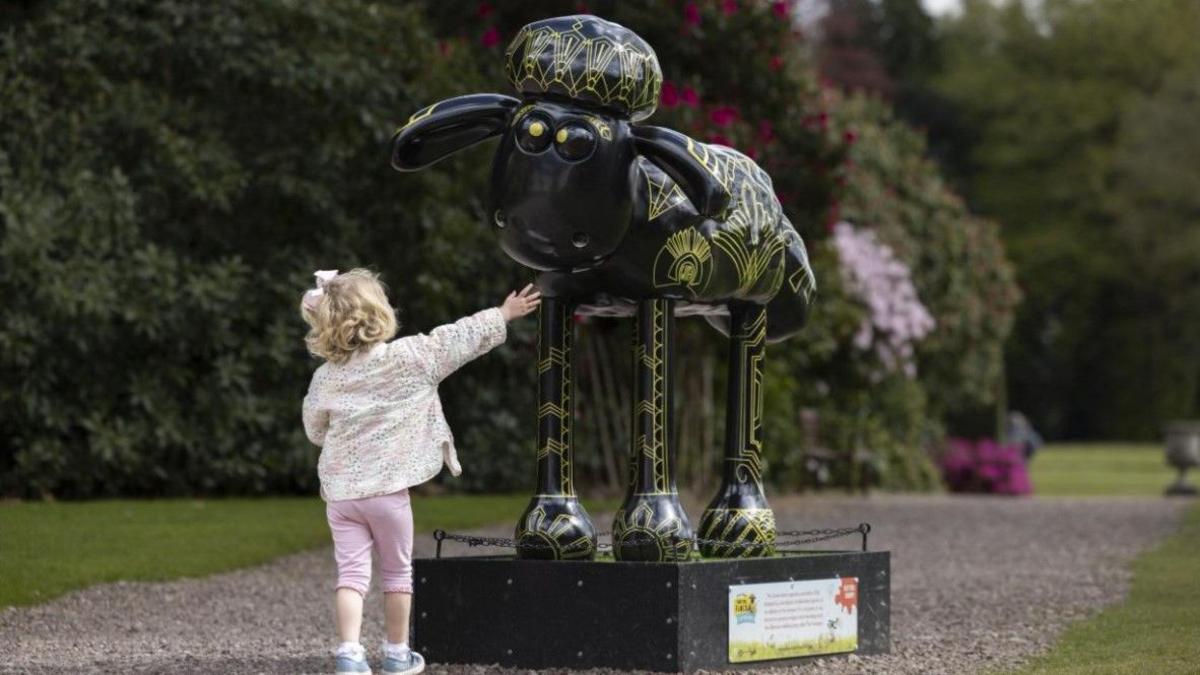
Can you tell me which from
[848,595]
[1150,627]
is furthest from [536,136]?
[1150,627]

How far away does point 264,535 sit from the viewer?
10.6 metres

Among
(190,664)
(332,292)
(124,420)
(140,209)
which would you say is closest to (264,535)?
→ (124,420)

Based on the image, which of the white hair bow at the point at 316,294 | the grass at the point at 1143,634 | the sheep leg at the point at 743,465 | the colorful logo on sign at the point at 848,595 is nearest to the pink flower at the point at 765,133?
the grass at the point at 1143,634

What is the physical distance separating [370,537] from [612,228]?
1282mm

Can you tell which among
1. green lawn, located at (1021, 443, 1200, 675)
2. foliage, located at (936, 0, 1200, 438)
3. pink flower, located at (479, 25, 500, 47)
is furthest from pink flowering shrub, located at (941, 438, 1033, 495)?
foliage, located at (936, 0, 1200, 438)

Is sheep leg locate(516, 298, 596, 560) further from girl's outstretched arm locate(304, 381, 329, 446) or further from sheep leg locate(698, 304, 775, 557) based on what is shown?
girl's outstretched arm locate(304, 381, 329, 446)

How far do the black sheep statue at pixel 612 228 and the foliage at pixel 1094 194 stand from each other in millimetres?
36787

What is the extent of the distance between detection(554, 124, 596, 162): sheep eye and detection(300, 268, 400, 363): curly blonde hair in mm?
745

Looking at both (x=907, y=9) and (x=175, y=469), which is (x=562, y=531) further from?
(x=907, y=9)

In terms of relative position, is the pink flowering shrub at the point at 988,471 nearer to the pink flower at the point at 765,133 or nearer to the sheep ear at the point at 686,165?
the pink flower at the point at 765,133

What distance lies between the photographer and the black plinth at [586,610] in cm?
569

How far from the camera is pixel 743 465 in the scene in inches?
252

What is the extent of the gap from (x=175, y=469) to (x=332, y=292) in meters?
7.62

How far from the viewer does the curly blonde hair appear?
5500 mm
